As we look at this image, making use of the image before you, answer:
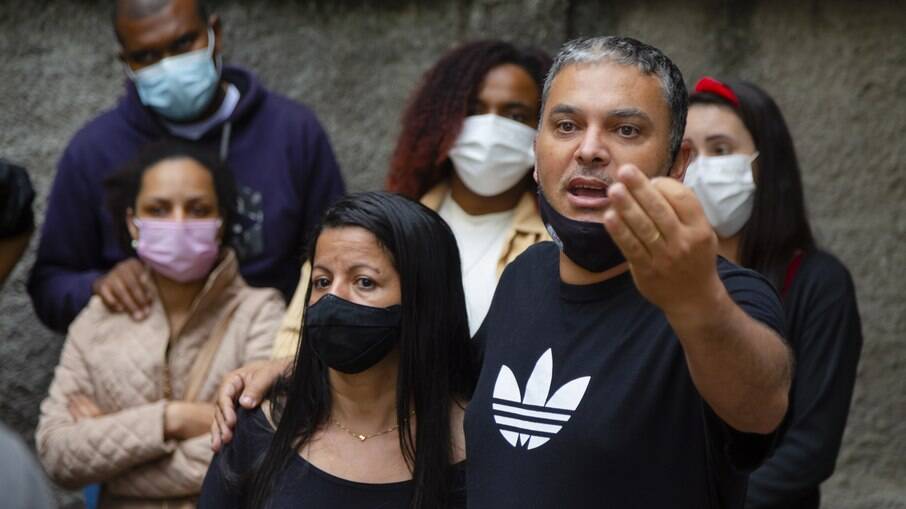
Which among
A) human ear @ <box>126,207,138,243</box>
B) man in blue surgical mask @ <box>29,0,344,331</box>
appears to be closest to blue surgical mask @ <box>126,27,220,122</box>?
man in blue surgical mask @ <box>29,0,344,331</box>

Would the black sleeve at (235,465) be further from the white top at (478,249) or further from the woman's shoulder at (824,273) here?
the woman's shoulder at (824,273)

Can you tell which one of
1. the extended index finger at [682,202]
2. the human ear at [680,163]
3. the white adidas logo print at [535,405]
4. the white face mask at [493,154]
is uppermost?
the extended index finger at [682,202]

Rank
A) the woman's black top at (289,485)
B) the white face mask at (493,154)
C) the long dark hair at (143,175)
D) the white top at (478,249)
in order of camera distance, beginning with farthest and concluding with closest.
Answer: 1. the long dark hair at (143,175)
2. the white face mask at (493,154)
3. the white top at (478,249)
4. the woman's black top at (289,485)

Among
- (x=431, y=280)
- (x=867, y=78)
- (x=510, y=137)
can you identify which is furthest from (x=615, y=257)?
(x=867, y=78)

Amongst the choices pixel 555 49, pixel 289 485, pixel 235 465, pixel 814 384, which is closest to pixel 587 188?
pixel 289 485

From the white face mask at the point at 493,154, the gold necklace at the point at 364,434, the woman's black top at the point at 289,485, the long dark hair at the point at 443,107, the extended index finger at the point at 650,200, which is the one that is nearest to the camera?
the extended index finger at the point at 650,200

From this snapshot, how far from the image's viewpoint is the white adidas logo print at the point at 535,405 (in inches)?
92.1

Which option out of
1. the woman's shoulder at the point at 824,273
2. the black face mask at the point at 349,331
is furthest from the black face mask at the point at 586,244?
the woman's shoulder at the point at 824,273

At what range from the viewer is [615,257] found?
7.93ft

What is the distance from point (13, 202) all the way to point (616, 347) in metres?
2.09

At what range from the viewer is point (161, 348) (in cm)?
399

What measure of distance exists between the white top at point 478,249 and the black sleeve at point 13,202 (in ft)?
3.80

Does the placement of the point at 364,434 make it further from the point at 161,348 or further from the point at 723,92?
the point at 723,92

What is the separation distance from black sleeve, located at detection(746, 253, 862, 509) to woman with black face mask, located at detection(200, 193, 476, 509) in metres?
0.96
